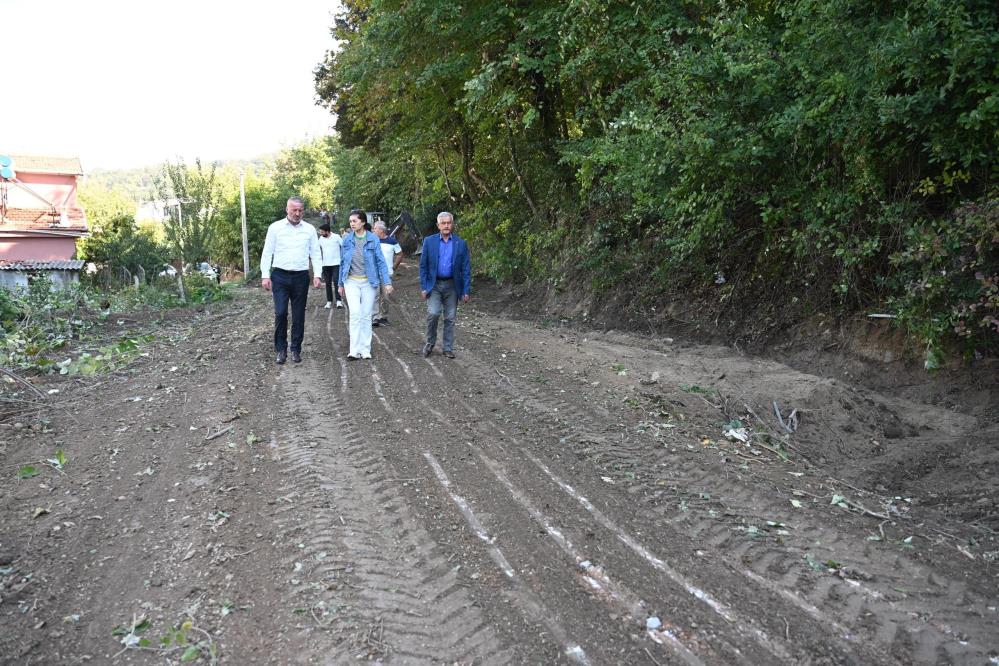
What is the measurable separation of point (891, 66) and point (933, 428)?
12.2 feet

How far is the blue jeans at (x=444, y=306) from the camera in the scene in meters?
9.39

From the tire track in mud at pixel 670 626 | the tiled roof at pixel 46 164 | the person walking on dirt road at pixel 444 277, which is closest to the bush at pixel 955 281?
the tire track in mud at pixel 670 626

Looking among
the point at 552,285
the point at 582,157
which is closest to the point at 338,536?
the point at 582,157

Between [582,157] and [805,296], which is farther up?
[582,157]

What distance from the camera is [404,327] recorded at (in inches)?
490

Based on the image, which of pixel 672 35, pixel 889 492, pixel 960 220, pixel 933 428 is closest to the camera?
pixel 889 492

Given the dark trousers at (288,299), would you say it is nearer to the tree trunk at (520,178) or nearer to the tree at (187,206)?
the tree trunk at (520,178)

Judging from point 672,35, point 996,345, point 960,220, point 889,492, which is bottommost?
point 889,492

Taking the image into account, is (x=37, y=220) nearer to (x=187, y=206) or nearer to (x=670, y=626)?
(x=187, y=206)

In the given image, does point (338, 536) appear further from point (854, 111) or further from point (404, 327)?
point (404, 327)

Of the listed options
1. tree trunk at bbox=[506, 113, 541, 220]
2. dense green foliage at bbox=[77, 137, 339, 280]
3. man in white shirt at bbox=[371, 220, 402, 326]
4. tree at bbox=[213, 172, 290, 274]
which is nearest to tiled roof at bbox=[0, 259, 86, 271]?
dense green foliage at bbox=[77, 137, 339, 280]

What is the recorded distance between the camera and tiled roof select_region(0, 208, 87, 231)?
32.7 m

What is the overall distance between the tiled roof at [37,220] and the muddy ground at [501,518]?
3059cm

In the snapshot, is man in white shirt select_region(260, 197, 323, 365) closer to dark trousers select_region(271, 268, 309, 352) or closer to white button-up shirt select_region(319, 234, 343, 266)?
dark trousers select_region(271, 268, 309, 352)
